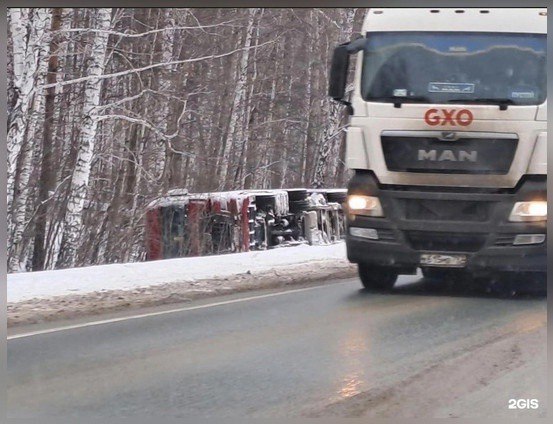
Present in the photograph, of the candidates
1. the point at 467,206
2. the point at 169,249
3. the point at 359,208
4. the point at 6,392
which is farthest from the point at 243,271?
the point at 6,392

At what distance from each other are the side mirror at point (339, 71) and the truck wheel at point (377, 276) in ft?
3.85

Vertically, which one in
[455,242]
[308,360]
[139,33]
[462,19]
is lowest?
[308,360]

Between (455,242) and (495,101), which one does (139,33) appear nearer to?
(495,101)

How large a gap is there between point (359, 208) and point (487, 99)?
116cm

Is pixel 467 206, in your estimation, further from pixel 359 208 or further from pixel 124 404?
pixel 124 404

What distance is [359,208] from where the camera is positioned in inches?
268

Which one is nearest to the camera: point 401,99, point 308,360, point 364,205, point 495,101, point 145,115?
point 308,360

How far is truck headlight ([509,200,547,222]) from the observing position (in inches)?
245

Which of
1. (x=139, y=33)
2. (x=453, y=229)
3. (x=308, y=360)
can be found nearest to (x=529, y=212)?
(x=453, y=229)

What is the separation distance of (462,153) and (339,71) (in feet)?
3.23

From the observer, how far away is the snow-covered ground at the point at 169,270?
6.96 m

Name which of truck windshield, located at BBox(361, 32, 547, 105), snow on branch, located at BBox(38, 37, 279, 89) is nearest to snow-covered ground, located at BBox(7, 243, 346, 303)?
truck windshield, located at BBox(361, 32, 547, 105)

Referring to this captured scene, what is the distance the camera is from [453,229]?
654 cm

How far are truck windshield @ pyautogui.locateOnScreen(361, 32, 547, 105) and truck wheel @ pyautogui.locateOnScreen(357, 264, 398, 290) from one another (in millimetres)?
1167
